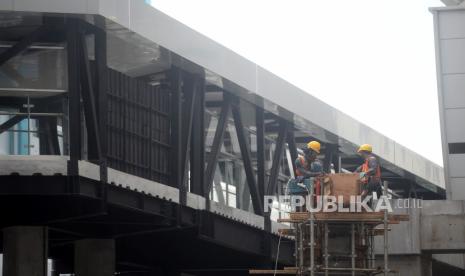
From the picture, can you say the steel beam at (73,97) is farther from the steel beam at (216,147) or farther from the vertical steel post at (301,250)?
the steel beam at (216,147)

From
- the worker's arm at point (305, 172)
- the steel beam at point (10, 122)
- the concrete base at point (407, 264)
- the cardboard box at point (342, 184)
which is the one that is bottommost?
the concrete base at point (407, 264)

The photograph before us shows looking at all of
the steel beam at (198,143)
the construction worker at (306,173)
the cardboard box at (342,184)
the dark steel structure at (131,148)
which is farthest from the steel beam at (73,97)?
the steel beam at (198,143)

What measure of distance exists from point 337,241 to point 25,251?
959cm

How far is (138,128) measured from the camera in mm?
42469

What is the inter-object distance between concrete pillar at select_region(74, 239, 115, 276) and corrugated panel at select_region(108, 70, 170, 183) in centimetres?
408

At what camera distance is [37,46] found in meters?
39.7

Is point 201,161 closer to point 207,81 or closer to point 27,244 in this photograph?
point 207,81

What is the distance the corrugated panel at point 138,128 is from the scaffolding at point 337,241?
6.33 metres

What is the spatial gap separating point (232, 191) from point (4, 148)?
1516 cm

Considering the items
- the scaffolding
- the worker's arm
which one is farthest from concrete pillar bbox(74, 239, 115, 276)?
the scaffolding

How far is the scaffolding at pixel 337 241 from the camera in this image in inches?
1415

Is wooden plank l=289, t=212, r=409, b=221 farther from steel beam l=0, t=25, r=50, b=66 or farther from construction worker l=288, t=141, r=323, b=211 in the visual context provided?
steel beam l=0, t=25, r=50, b=66

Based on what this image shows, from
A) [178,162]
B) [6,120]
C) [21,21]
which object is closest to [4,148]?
[6,120]

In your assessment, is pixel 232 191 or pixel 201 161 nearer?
pixel 201 161
